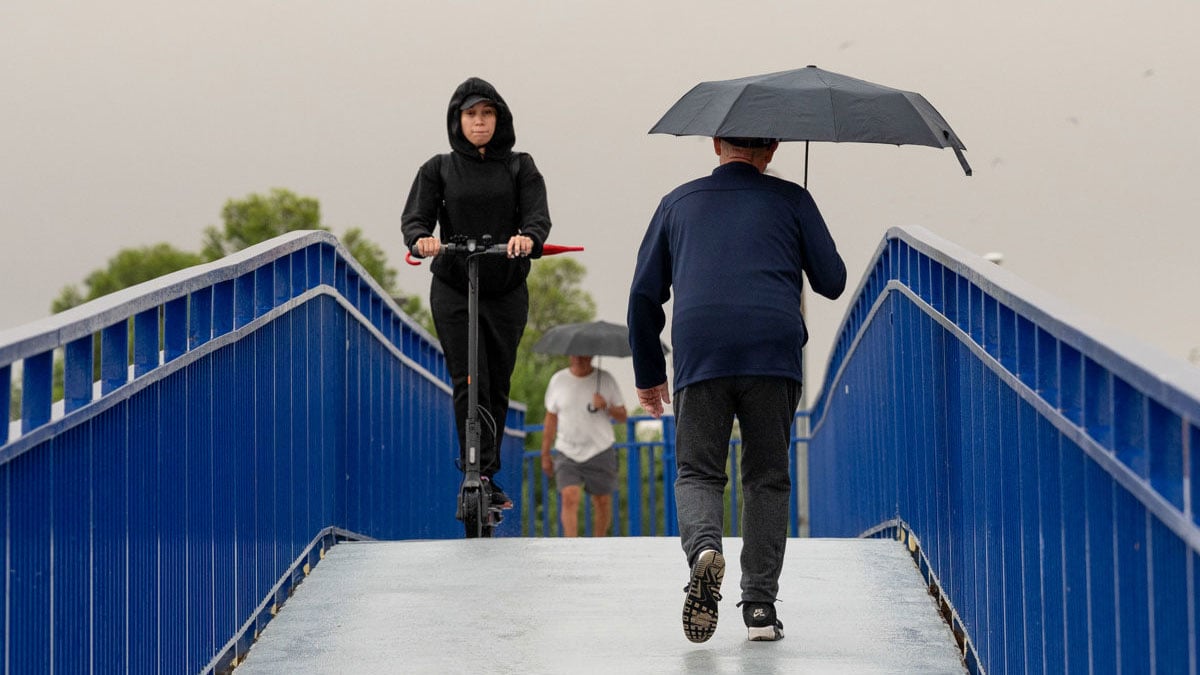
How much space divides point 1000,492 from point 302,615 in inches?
105

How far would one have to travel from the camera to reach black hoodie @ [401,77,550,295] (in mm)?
8867

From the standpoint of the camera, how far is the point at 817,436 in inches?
697

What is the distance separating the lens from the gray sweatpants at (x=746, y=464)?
5.91 metres

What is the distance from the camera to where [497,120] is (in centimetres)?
894

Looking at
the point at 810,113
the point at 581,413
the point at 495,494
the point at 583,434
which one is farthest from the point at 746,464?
the point at 583,434

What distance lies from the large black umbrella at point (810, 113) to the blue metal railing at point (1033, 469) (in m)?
0.40

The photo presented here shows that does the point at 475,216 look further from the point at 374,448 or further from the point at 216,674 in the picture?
the point at 216,674

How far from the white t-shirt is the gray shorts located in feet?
0.20

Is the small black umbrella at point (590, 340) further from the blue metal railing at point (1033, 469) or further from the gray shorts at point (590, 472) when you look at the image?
the blue metal railing at point (1033, 469)

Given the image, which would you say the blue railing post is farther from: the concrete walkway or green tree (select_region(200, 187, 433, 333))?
green tree (select_region(200, 187, 433, 333))

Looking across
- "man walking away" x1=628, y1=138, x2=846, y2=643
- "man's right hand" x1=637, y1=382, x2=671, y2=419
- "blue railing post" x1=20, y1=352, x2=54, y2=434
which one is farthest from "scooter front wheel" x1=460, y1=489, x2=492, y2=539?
"blue railing post" x1=20, y1=352, x2=54, y2=434

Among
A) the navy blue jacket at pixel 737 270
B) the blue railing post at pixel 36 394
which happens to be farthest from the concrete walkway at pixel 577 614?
the blue railing post at pixel 36 394

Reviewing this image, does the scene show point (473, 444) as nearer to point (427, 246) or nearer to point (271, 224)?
point (427, 246)

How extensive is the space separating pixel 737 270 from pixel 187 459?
1696mm
